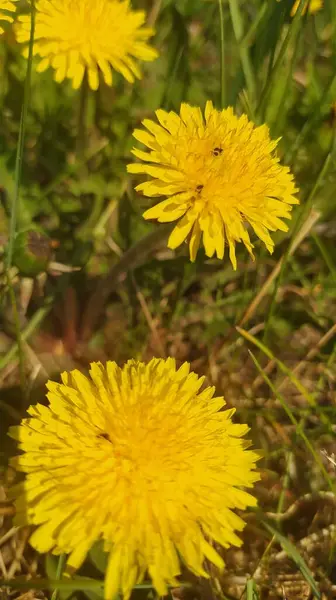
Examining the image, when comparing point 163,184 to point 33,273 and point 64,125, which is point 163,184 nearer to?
point 33,273

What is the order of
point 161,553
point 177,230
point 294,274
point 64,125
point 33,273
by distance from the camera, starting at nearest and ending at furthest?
point 161,553 → point 177,230 → point 33,273 → point 294,274 → point 64,125

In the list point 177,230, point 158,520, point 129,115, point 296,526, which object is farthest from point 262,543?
point 129,115

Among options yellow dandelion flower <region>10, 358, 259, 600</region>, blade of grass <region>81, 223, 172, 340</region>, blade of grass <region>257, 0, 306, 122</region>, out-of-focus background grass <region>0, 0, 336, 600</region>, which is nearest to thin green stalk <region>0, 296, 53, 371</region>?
out-of-focus background grass <region>0, 0, 336, 600</region>

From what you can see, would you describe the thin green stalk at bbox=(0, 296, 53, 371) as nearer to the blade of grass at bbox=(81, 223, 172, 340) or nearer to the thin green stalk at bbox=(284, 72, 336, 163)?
the blade of grass at bbox=(81, 223, 172, 340)

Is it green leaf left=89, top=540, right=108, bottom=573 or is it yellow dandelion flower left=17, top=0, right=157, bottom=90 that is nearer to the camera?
green leaf left=89, top=540, right=108, bottom=573

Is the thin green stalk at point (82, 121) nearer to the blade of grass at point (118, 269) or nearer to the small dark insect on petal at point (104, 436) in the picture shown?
the blade of grass at point (118, 269)

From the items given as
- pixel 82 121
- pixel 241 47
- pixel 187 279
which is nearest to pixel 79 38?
pixel 82 121
